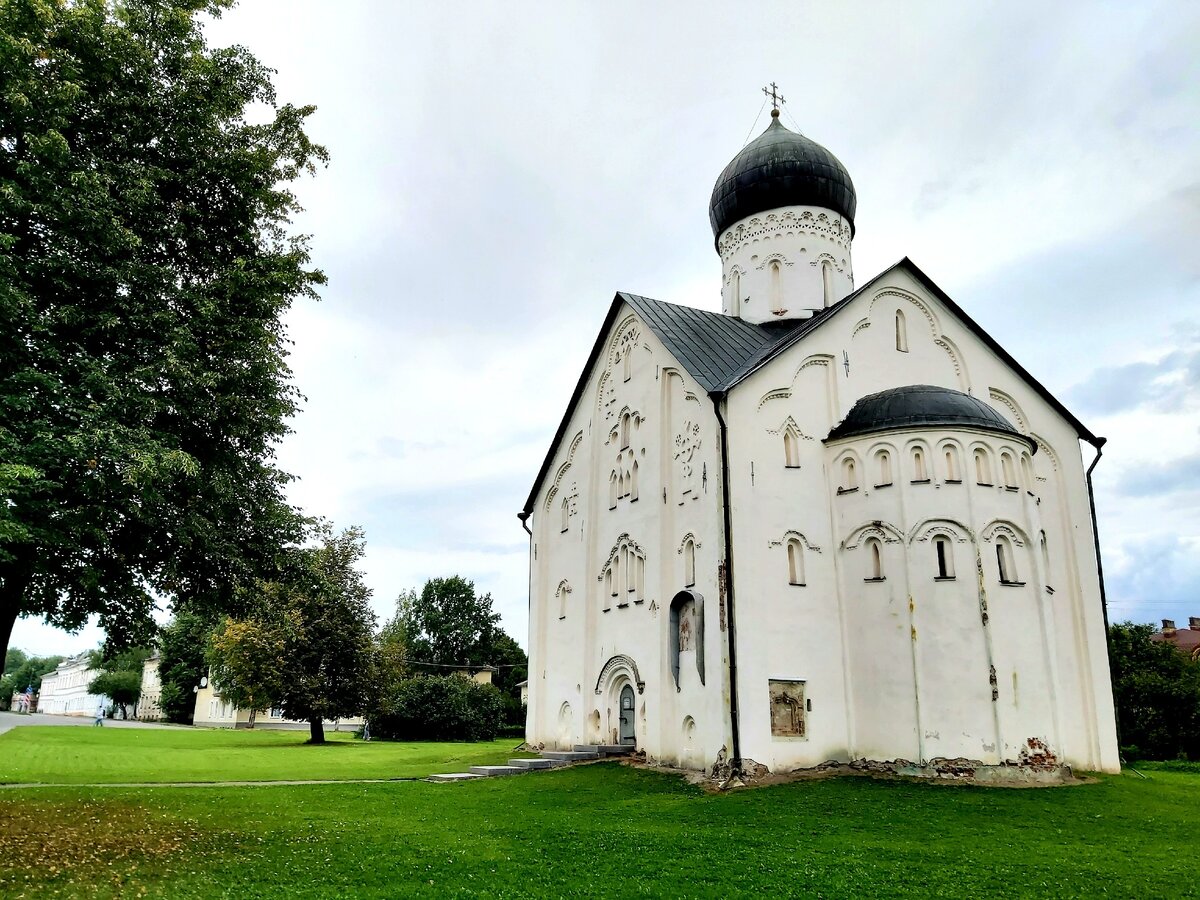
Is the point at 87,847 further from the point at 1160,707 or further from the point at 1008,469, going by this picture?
the point at 1160,707

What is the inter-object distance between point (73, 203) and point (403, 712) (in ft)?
100

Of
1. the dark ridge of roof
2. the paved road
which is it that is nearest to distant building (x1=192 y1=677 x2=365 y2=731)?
the paved road

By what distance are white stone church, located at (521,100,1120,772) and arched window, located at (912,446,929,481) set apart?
10 centimetres

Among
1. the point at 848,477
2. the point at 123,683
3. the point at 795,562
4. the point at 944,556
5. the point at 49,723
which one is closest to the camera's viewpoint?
the point at 944,556

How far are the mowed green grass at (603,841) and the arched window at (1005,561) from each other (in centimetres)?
402

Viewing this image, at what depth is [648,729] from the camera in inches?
776

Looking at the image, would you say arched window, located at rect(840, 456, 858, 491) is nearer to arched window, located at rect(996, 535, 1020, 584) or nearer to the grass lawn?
arched window, located at rect(996, 535, 1020, 584)

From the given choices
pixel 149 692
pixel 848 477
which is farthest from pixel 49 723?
pixel 848 477

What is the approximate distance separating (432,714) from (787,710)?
23.6 m

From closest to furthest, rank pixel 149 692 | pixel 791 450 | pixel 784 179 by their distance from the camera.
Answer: pixel 791 450
pixel 784 179
pixel 149 692

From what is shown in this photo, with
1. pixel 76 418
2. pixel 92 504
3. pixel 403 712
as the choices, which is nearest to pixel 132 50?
pixel 76 418

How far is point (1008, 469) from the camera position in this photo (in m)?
18.0

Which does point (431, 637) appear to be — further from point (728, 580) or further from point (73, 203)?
point (73, 203)

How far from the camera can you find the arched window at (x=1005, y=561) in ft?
56.3
